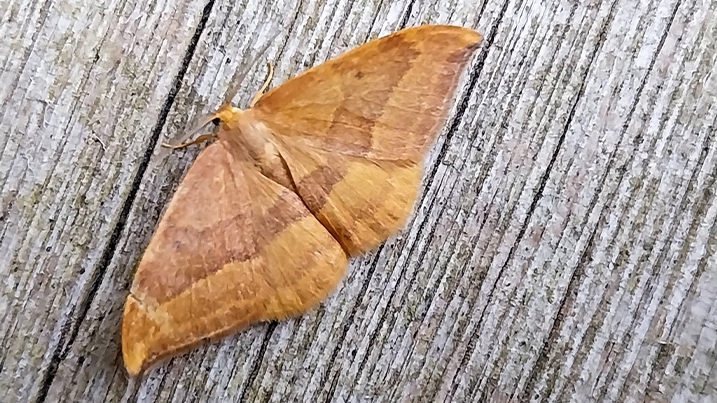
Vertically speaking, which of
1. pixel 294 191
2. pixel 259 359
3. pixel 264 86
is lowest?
pixel 259 359

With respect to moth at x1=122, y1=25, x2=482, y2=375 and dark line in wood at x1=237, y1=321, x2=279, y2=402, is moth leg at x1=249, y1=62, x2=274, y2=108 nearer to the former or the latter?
moth at x1=122, y1=25, x2=482, y2=375

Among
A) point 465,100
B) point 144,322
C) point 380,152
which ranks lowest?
point 144,322

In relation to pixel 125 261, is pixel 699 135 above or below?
above

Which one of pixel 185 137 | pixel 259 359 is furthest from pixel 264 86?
pixel 259 359

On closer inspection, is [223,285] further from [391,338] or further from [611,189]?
[611,189]

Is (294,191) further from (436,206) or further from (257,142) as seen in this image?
(436,206)

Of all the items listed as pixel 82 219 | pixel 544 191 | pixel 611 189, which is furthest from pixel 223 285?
pixel 611 189

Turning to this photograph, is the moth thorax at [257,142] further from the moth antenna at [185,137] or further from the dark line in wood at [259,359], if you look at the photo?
the dark line in wood at [259,359]
